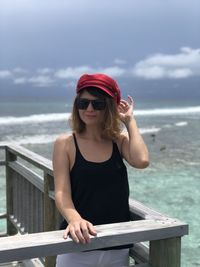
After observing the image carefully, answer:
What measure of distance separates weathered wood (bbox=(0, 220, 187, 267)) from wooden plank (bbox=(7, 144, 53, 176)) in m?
1.17

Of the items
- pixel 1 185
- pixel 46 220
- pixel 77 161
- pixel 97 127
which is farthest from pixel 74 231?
pixel 1 185

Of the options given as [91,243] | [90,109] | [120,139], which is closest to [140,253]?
[91,243]

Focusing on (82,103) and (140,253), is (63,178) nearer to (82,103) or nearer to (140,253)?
(82,103)

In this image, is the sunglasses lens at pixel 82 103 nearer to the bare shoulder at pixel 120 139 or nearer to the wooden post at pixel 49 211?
the bare shoulder at pixel 120 139

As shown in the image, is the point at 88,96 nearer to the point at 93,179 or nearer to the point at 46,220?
the point at 93,179

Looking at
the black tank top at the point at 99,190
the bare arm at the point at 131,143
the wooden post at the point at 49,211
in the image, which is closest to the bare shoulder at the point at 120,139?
the bare arm at the point at 131,143

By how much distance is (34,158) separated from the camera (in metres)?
3.47

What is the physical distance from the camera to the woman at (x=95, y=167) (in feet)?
6.99

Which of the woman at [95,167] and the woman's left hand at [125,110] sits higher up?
the woman's left hand at [125,110]

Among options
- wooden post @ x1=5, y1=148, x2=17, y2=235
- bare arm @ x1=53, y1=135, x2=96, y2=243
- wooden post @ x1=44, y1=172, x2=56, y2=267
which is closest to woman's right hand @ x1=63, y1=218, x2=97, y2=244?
bare arm @ x1=53, y1=135, x2=96, y2=243

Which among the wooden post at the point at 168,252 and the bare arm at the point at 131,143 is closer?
the wooden post at the point at 168,252

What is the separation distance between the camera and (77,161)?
7.05ft

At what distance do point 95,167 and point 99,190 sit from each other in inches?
4.3

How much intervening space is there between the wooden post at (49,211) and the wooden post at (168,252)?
1.28 m
